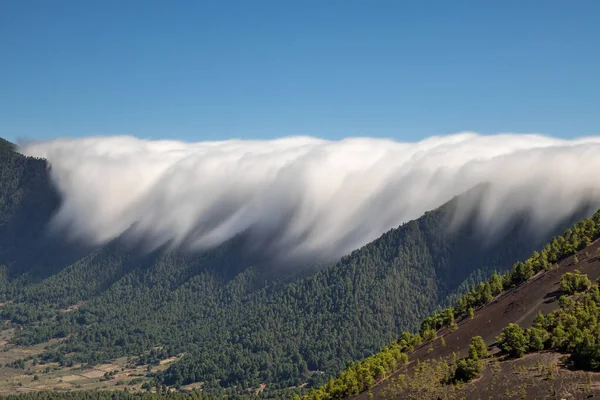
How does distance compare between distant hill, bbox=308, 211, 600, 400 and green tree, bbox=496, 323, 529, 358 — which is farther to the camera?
green tree, bbox=496, 323, 529, 358

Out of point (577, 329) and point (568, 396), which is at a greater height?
point (577, 329)

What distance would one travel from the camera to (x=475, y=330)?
637ft

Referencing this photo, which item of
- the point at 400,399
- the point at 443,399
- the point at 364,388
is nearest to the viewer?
the point at 443,399

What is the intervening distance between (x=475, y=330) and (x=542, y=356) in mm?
46694

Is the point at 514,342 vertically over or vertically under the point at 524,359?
over

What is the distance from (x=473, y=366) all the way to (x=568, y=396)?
90.4 feet

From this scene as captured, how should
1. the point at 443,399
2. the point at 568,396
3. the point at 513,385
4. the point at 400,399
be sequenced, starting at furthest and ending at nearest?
the point at 400,399 < the point at 443,399 < the point at 513,385 < the point at 568,396

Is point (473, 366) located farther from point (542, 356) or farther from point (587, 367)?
point (587, 367)

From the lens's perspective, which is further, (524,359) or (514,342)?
(514,342)

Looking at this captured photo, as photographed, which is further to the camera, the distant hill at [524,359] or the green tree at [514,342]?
the green tree at [514,342]

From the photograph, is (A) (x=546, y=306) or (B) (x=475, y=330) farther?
(B) (x=475, y=330)

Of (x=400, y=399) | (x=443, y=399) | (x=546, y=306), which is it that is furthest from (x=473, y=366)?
(x=546, y=306)

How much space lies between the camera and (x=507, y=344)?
158625 millimetres

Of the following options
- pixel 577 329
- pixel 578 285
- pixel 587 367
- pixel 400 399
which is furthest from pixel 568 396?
pixel 578 285
